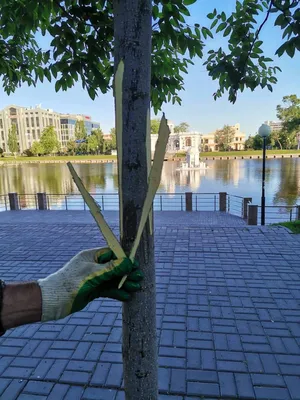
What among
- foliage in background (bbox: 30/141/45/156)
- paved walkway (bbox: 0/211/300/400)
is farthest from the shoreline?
paved walkway (bbox: 0/211/300/400)

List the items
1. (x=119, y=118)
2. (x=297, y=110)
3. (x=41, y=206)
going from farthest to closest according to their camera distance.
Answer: (x=297, y=110) < (x=41, y=206) < (x=119, y=118)

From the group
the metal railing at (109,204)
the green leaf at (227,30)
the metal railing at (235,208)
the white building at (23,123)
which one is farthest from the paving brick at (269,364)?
the white building at (23,123)

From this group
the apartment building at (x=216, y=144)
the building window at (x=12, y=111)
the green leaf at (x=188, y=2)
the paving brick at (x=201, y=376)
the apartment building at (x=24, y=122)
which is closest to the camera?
the green leaf at (x=188, y=2)

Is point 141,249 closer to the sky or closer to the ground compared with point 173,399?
closer to the sky

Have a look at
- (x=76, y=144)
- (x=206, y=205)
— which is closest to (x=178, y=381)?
(x=206, y=205)

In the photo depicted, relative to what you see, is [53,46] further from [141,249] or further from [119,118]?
[141,249]

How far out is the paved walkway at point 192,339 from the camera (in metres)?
2.58

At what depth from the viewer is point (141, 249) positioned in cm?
132

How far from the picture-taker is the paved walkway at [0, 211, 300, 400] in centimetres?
258

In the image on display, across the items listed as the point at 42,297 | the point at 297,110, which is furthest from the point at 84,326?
the point at 297,110

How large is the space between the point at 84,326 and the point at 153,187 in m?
2.86

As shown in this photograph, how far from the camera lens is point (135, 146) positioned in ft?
4.04

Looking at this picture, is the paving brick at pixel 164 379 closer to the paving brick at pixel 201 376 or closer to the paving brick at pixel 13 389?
the paving brick at pixel 201 376

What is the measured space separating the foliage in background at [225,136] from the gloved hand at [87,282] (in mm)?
101336
